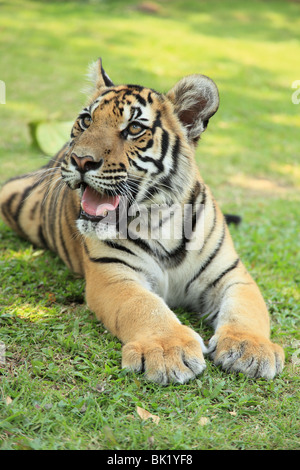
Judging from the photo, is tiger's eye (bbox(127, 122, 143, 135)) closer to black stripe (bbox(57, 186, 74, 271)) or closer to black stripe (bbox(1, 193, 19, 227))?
black stripe (bbox(57, 186, 74, 271))

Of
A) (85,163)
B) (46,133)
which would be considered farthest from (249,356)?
(46,133)

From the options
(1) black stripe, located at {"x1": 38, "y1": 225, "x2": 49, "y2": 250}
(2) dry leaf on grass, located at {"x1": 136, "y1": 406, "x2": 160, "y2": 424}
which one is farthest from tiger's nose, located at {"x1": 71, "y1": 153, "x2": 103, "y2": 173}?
(1) black stripe, located at {"x1": 38, "y1": 225, "x2": 49, "y2": 250}

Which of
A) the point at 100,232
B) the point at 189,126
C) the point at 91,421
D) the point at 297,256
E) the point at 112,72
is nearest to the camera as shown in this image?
the point at 91,421

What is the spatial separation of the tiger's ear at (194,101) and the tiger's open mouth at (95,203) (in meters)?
0.67

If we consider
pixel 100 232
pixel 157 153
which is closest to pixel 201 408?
pixel 100 232

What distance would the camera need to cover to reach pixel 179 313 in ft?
11.3

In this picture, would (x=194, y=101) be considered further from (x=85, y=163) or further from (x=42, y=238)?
(x=42, y=238)

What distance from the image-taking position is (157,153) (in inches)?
124

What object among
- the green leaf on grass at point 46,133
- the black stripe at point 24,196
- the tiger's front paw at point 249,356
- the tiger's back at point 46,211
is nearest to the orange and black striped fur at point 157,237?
the tiger's front paw at point 249,356

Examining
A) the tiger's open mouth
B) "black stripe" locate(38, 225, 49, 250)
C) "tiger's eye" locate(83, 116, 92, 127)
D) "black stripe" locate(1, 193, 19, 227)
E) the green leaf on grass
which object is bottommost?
"black stripe" locate(38, 225, 49, 250)

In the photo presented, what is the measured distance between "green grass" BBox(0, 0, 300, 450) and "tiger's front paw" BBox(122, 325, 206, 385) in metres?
0.06

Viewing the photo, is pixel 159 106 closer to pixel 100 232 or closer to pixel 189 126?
pixel 189 126

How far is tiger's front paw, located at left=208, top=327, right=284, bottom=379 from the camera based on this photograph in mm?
2713
